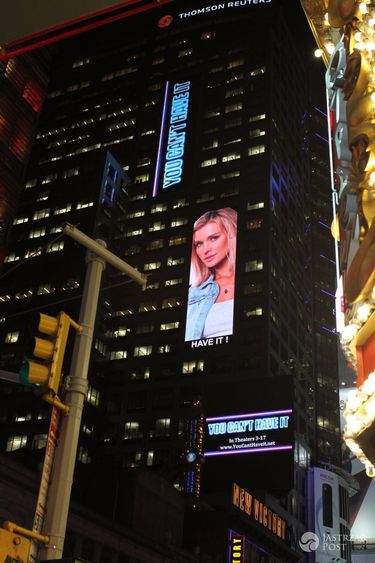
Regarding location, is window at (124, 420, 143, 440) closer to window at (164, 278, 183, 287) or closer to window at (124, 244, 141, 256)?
window at (164, 278, 183, 287)

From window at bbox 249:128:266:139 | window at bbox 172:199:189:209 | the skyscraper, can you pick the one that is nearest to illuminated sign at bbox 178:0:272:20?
the skyscraper

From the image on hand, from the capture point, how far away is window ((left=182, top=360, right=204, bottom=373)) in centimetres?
11394

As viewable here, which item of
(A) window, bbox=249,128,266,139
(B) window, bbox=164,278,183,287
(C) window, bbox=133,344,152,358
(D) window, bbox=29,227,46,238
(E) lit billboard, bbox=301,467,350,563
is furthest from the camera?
(A) window, bbox=249,128,266,139

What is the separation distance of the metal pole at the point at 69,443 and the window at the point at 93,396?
352ft

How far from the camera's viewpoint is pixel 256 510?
229 ft

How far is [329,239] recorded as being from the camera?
6442 inches

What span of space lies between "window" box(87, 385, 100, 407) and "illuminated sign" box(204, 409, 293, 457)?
5539cm

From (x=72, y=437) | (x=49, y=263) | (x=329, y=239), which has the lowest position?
(x=72, y=437)

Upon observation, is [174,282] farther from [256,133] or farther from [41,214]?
[256,133]

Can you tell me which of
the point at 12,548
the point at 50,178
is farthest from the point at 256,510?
the point at 50,178

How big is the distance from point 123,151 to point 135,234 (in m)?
24.7

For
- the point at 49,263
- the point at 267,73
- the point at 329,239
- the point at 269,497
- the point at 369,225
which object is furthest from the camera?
the point at 329,239

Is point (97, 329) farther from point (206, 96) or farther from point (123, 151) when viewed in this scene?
point (206, 96)

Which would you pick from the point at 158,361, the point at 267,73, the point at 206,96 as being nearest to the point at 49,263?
the point at 158,361
